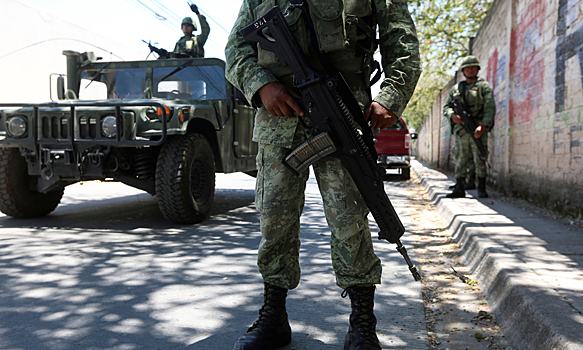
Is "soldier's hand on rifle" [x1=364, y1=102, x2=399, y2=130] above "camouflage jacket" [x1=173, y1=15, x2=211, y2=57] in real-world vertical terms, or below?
below

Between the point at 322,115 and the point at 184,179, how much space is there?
280 centimetres

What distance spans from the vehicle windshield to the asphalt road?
168 centimetres

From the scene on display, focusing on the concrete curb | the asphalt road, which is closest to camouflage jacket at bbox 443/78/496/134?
the concrete curb

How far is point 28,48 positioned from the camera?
1220 centimetres

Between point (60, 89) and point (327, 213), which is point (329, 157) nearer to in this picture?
point (327, 213)

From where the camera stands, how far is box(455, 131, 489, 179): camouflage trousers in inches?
258

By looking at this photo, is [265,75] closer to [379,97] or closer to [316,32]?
[316,32]

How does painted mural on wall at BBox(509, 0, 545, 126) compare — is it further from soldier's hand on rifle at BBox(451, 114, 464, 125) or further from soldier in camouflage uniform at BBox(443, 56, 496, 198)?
soldier's hand on rifle at BBox(451, 114, 464, 125)

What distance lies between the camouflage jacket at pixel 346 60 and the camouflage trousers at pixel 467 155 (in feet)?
15.9

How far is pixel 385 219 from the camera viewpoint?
6.82 feet

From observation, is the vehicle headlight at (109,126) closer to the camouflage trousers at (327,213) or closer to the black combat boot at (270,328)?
the camouflage trousers at (327,213)

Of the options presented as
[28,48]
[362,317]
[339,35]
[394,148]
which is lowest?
[362,317]

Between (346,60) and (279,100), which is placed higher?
(346,60)

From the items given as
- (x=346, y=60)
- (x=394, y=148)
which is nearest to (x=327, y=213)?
(x=346, y=60)
